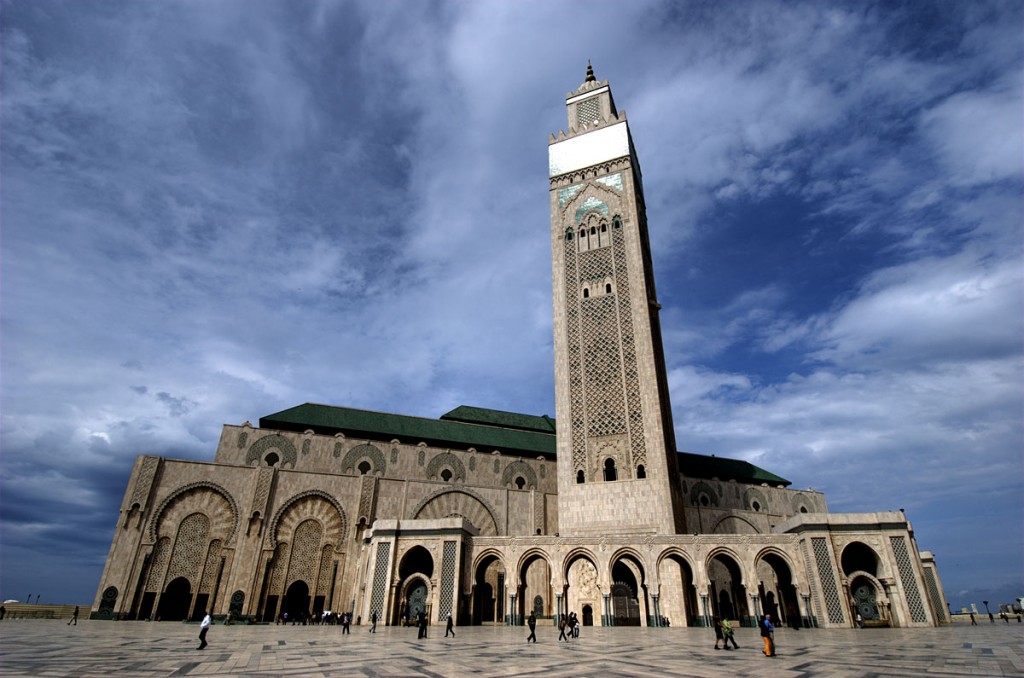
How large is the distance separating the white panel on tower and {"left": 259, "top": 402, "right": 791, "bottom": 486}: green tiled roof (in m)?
16.3

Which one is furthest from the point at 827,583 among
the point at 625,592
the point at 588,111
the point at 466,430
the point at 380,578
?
the point at 588,111

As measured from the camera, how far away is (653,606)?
18969mm

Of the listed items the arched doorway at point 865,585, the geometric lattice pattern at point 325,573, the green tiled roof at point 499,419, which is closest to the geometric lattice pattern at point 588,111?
the green tiled roof at point 499,419

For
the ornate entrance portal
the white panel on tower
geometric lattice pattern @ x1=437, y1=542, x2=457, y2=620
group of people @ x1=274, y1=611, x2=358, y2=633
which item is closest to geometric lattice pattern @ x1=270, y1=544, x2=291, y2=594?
group of people @ x1=274, y1=611, x2=358, y2=633

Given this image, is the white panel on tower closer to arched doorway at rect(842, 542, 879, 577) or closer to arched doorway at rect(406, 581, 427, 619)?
arched doorway at rect(842, 542, 879, 577)

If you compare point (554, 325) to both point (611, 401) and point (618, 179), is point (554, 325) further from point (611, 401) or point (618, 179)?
point (618, 179)

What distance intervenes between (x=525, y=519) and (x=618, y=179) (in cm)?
1946

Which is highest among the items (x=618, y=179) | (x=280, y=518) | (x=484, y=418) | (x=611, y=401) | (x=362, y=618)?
(x=618, y=179)

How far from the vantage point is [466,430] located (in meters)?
32.5

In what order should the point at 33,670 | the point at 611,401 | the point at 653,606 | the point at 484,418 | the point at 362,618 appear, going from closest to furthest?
1. the point at 33,670
2. the point at 653,606
3. the point at 362,618
4. the point at 611,401
5. the point at 484,418

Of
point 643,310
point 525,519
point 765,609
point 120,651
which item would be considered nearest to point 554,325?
point 643,310

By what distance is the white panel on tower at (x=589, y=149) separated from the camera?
97.5 feet

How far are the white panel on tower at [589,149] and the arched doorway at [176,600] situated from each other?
27.9 m

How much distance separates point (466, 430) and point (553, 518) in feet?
24.3
